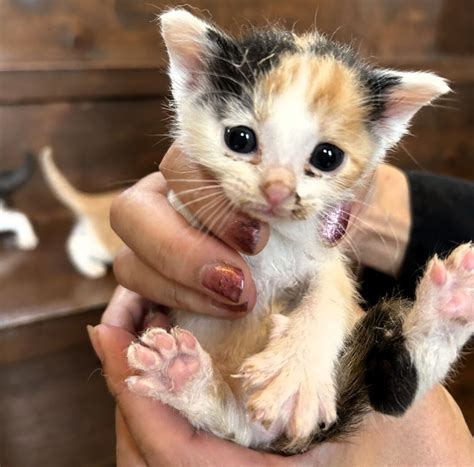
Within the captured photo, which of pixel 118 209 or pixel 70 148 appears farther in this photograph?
pixel 70 148

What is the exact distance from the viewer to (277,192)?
0.64m

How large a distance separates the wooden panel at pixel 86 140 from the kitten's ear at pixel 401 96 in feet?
3.60

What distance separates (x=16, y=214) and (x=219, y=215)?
1.08 m

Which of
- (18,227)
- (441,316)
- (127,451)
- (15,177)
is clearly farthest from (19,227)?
(441,316)

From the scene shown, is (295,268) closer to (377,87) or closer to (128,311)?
(377,87)

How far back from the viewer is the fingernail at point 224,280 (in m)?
0.76

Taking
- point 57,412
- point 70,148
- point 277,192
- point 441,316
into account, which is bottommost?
point 57,412

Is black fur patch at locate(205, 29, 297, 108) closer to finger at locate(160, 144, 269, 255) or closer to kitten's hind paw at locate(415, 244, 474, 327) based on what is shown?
finger at locate(160, 144, 269, 255)

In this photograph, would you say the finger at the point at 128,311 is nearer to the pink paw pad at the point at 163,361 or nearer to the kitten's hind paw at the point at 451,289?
the pink paw pad at the point at 163,361

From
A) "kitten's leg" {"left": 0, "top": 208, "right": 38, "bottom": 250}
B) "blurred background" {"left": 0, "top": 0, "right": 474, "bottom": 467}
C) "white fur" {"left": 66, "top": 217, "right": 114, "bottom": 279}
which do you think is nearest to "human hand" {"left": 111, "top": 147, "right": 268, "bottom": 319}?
"blurred background" {"left": 0, "top": 0, "right": 474, "bottom": 467}

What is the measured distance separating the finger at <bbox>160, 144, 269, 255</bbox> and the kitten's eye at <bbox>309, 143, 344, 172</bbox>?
0.10 meters

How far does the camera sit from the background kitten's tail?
1.70m

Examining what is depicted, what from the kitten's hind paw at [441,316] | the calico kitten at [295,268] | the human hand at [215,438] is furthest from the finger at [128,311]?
the kitten's hind paw at [441,316]

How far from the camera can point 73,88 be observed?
177cm
